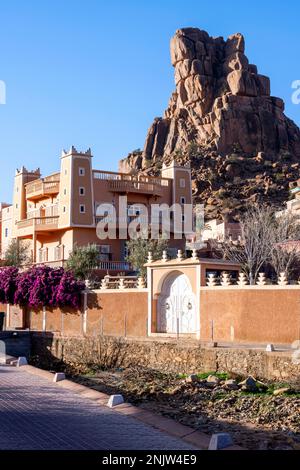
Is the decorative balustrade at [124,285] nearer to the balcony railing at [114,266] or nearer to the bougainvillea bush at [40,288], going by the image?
the bougainvillea bush at [40,288]

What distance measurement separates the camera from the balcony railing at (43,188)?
45.7 meters

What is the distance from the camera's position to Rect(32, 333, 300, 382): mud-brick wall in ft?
67.7

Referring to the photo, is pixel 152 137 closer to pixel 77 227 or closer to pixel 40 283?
pixel 77 227

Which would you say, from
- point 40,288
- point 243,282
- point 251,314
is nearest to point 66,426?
point 251,314

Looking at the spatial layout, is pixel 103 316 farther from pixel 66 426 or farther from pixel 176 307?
pixel 66 426

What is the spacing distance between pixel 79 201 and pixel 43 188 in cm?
482

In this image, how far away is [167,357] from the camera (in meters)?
24.5

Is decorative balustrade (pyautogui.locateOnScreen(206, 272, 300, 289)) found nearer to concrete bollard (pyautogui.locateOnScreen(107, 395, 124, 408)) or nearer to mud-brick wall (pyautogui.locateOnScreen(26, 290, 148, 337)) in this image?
mud-brick wall (pyautogui.locateOnScreen(26, 290, 148, 337))

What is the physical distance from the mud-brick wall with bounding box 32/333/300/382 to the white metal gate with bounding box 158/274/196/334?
6.49 feet

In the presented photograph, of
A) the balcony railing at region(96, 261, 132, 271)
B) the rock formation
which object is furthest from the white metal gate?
the rock formation

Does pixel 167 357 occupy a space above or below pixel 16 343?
below

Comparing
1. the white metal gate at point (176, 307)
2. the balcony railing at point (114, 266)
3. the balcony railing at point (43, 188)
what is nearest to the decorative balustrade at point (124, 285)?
the white metal gate at point (176, 307)

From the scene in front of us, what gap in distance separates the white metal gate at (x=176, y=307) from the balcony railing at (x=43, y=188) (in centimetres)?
1933

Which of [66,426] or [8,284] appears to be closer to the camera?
[66,426]
